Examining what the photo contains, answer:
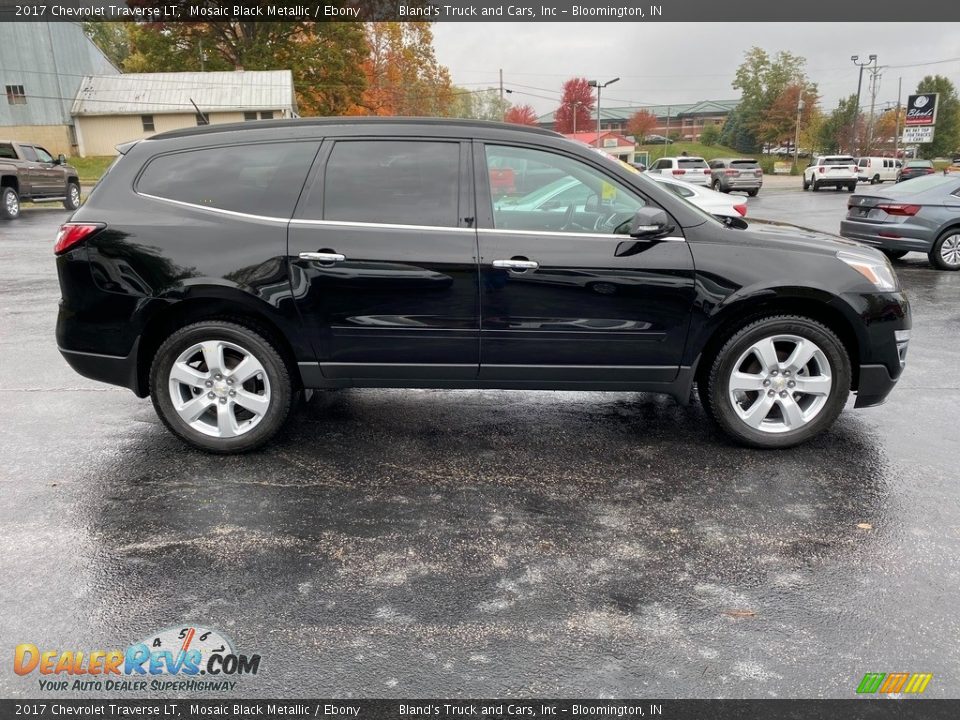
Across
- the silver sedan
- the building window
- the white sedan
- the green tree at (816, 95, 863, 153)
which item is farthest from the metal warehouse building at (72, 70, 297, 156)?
the green tree at (816, 95, 863, 153)

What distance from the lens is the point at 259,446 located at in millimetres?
4293

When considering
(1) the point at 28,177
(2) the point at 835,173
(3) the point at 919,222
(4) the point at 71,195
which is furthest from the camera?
(2) the point at 835,173

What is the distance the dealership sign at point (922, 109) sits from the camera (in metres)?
54.2

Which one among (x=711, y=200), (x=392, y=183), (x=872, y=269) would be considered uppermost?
(x=392, y=183)

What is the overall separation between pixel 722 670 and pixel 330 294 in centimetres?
272

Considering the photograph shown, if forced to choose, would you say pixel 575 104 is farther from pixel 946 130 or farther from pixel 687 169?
pixel 687 169

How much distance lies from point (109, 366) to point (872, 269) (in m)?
4.51

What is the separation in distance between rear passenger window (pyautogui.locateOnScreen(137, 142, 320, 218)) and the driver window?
1.10 meters

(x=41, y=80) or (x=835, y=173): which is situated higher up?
(x=41, y=80)

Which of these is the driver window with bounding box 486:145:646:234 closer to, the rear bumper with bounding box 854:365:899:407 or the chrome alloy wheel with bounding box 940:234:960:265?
the rear bumper with bounding box 854:365:899:407

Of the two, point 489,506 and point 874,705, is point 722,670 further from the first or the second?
point 489,506

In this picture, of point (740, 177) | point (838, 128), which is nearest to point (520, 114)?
point (838, 128)

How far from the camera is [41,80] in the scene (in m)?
41.4

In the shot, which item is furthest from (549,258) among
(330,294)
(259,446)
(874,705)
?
(874,705)
